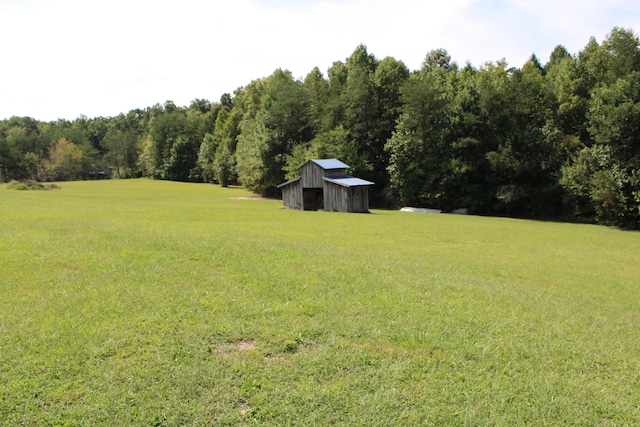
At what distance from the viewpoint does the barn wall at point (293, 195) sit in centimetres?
4322

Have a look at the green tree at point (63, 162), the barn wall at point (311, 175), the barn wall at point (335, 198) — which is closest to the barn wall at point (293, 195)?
the barn wall at point (311, 175)

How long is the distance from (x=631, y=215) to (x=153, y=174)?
99.8 m

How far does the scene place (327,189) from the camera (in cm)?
4091

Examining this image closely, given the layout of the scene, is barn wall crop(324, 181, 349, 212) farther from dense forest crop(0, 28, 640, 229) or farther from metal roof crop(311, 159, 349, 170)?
dense forest crop(0, 28, 640, 229)

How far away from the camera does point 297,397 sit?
590 centimetres

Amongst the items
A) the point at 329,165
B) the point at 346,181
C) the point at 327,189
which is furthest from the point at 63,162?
the point at 346,181

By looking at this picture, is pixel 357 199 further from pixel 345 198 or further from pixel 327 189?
pixel 327 189

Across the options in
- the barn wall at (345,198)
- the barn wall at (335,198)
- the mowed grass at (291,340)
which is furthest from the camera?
the barn wall at (335,198)

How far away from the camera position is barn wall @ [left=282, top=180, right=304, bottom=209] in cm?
4322

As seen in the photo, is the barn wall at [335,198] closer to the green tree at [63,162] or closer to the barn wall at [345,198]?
the barn wall at [345,198]

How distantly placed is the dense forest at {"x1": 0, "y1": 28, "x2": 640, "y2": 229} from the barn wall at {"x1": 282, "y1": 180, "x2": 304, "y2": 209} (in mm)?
10067

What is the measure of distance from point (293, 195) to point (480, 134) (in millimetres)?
21424

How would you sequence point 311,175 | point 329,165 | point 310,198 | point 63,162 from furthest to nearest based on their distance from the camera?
point 63,162, point 310,198, point 311,175, point 329,165

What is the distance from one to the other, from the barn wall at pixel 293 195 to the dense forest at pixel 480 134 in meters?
10.1
